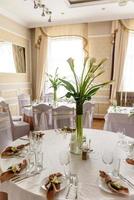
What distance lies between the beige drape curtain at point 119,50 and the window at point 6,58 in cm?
292

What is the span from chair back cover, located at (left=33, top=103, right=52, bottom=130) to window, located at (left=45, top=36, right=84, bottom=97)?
8.77ft

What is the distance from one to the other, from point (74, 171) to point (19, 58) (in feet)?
15.4

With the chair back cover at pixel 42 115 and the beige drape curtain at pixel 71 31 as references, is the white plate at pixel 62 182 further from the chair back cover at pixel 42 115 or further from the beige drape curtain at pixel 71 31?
the beige drape curtain at pixel 71 31

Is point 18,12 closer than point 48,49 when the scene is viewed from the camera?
Yes

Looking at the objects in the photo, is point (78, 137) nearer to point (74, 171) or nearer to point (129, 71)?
point (74, 171)

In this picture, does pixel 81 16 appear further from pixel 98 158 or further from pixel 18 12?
pixel 98 158

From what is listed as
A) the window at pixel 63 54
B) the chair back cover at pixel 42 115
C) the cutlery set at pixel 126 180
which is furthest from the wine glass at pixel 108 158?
the window at pixel 63 54

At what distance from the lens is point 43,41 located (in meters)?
5.68

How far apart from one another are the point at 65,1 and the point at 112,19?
1.66 metres

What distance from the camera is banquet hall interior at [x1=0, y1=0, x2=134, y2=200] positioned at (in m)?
1.13

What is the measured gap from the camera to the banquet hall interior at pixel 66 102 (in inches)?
44.6

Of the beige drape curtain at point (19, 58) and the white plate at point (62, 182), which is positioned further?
the beige drape curtain at point (19, 58)

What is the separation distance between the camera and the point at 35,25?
5.55 m

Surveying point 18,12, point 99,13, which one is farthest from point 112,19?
point 18,12
